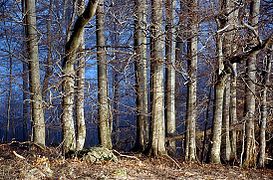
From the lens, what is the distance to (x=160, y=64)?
11.8 m

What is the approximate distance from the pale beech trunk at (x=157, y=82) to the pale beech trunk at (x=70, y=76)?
278cm

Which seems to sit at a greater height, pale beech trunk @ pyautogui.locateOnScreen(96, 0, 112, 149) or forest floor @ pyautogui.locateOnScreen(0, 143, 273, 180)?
pale beech trunk @ pyautogui.locateOnScreen(96, 0, 112, 149)

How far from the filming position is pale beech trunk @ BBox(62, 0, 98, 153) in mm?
8927

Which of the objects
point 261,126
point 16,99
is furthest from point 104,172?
point 16,99

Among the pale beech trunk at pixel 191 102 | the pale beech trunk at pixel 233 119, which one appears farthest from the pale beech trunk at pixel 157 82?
the pale beech trunk at pixel 233 119

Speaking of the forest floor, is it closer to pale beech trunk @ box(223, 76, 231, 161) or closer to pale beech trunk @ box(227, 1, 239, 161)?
pale beech trunk @ box(223, 76, 231, 161)

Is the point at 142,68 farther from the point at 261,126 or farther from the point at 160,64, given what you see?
the point at 261,126

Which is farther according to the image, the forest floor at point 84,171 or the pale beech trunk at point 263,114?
the pale beech trunk at point 263,114

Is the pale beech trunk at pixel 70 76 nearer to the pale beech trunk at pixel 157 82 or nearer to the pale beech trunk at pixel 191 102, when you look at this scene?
the pale beech trunk at pixel 157 82

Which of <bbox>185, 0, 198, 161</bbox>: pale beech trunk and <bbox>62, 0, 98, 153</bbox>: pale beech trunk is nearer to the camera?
<bbox>62, 0, 98, 153</bbox>: pale beech trunk

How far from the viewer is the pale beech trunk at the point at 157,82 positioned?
11445 millimetres

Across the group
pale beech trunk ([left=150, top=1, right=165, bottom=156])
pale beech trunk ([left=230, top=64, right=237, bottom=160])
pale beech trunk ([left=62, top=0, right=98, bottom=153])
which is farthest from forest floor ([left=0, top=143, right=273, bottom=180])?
pale beech trunk ([left=230, top=64, right=237, bottom=160])

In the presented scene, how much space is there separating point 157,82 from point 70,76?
134 inches

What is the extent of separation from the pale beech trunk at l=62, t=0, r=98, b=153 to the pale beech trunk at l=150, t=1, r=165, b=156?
9.13 feet
